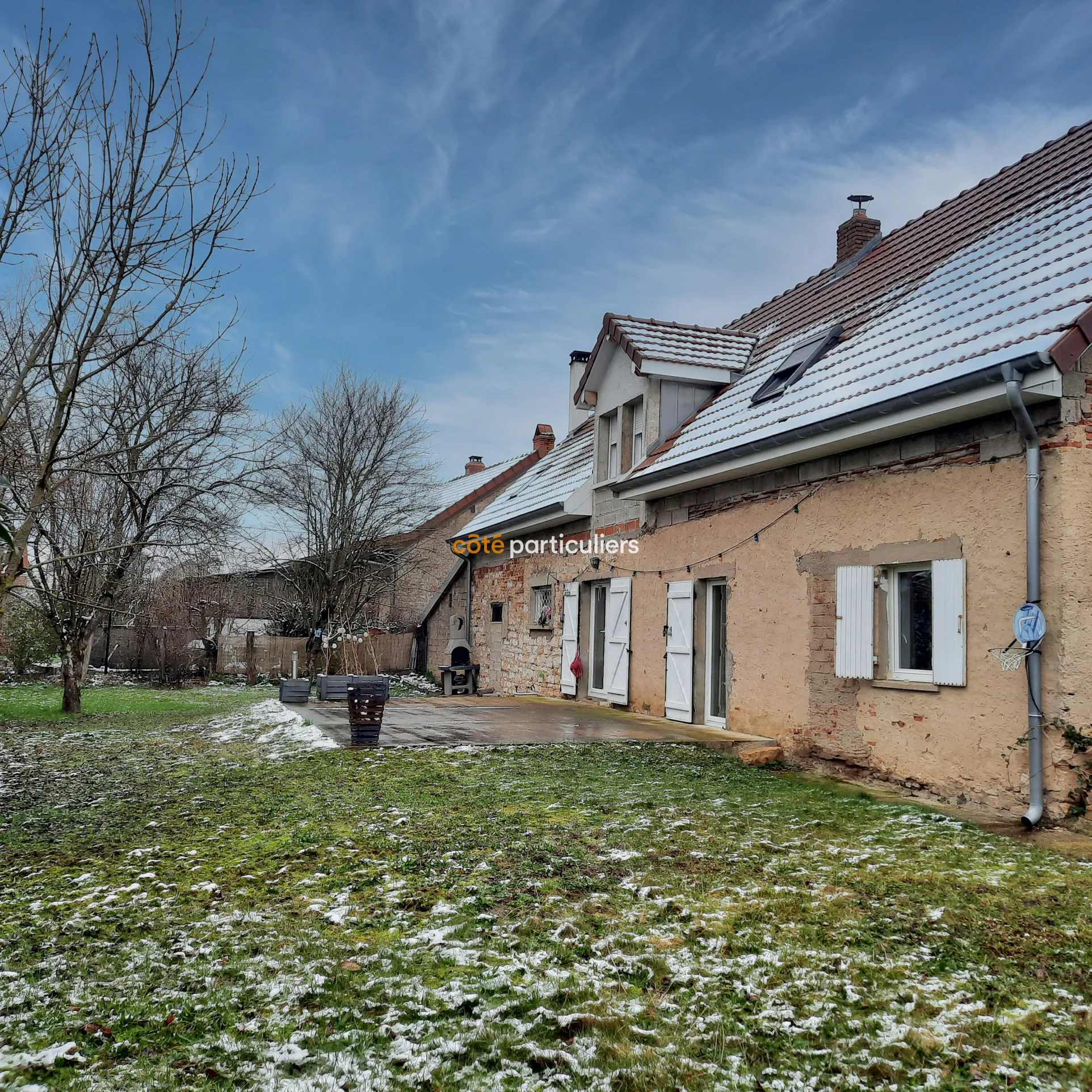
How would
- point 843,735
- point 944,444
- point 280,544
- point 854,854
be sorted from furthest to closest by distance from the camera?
1. point 280,544
2. point 843,735
3. point 944,444
4. point 854,854

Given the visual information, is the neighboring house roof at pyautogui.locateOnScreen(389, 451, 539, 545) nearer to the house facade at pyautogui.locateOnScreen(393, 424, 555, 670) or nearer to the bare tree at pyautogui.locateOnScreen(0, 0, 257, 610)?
the house facade at pyautogui.locateOnScreen(393, 424, 555, 670)

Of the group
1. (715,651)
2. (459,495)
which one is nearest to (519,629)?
(715,651)

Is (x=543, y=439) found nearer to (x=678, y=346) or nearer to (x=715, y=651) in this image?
(x=678, y=346)

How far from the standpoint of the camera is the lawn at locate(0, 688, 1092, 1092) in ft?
9.68

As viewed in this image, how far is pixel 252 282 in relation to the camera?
7.19 metres

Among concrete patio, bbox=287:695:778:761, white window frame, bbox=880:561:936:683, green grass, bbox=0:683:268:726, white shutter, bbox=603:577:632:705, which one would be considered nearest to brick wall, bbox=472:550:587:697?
white shutter, bbox=603:577:632:705

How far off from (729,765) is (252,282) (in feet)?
20.8

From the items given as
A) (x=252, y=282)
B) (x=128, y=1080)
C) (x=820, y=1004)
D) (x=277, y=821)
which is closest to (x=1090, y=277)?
(x=820, y=1004)

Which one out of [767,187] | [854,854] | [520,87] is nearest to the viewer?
[854,854]

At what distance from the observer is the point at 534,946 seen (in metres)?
3.96

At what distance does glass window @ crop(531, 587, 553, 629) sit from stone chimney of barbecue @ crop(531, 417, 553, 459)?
412 inches

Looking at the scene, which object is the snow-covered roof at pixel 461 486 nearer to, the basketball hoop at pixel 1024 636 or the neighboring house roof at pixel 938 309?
the neighboring house roof at pixel 938 309

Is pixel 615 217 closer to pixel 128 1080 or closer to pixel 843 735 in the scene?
pixel 843 735

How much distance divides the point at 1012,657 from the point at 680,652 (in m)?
5.12
